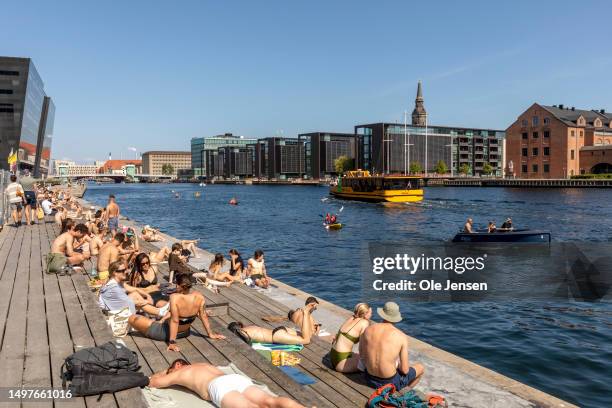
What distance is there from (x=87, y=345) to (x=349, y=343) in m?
3.84

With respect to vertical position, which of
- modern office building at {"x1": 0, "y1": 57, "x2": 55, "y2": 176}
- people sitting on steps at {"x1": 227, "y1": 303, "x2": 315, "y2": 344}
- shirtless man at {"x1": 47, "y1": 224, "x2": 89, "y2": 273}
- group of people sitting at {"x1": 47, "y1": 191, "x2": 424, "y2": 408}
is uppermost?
modern office building at {"x1": 0, "y1": 57, "x2": 55, "y2": 176}

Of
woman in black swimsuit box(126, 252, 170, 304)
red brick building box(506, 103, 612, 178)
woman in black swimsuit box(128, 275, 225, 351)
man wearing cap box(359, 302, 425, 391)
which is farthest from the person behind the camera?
red brick building box(506, 103, 612, 178)

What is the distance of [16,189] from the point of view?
21.7 m

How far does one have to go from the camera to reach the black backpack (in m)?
5.65

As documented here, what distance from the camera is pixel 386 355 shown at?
707cm

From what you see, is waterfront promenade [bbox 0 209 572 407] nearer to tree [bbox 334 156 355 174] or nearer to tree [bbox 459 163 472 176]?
tree [bbox 459 163 472 176]

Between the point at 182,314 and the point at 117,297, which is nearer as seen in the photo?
the point at 182,314

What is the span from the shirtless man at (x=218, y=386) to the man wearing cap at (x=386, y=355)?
203 cm

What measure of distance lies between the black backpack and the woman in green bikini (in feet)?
9.74

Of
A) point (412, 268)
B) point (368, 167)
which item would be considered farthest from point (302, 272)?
point (368, 167)

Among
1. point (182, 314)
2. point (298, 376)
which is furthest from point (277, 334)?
point (182, 314)

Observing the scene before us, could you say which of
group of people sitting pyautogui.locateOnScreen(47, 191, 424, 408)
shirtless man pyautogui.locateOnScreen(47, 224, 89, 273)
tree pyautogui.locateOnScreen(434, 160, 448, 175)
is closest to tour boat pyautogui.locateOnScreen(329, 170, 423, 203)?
shirtless man pyautogui.locateOnScreen(47, 224, 89, 273)

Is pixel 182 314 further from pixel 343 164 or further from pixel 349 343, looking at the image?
pixel 343 164

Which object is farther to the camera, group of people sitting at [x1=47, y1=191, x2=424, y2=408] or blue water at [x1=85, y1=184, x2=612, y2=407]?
blue water at [x1=85, y1=184, x2=612, y2=407]
